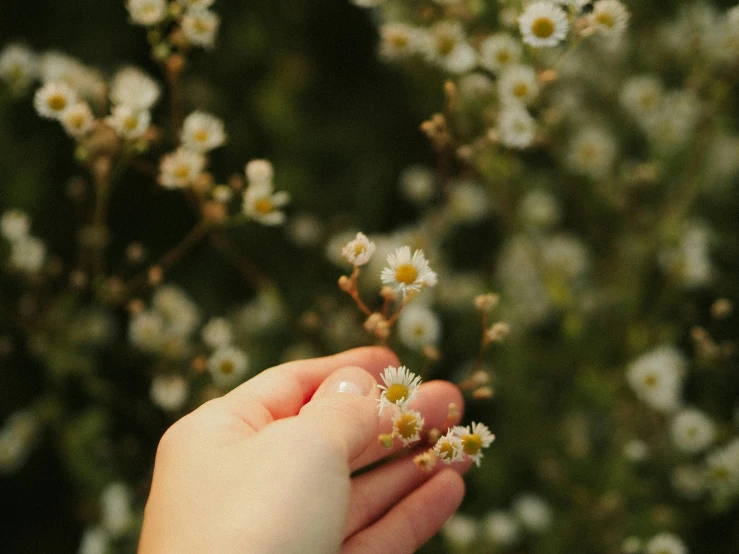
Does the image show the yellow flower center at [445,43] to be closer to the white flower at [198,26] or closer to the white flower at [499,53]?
the white flower at [499,53]

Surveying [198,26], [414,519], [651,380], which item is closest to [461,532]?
[414,519]

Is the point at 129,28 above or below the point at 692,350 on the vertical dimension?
above

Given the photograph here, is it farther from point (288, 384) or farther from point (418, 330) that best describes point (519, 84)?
point (288, 384)

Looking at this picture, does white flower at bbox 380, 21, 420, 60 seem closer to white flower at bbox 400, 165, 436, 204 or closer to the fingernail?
white flower at bbox 400, 165, 436, 204

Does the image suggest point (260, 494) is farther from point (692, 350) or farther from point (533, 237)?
point (692, 350)

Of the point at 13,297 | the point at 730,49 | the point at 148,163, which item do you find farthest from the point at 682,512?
the point at 13,297

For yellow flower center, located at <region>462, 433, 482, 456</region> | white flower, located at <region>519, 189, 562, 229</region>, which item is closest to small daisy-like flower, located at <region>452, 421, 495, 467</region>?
yellow flower center, located at <region>462, 433, 482, 456</region>
